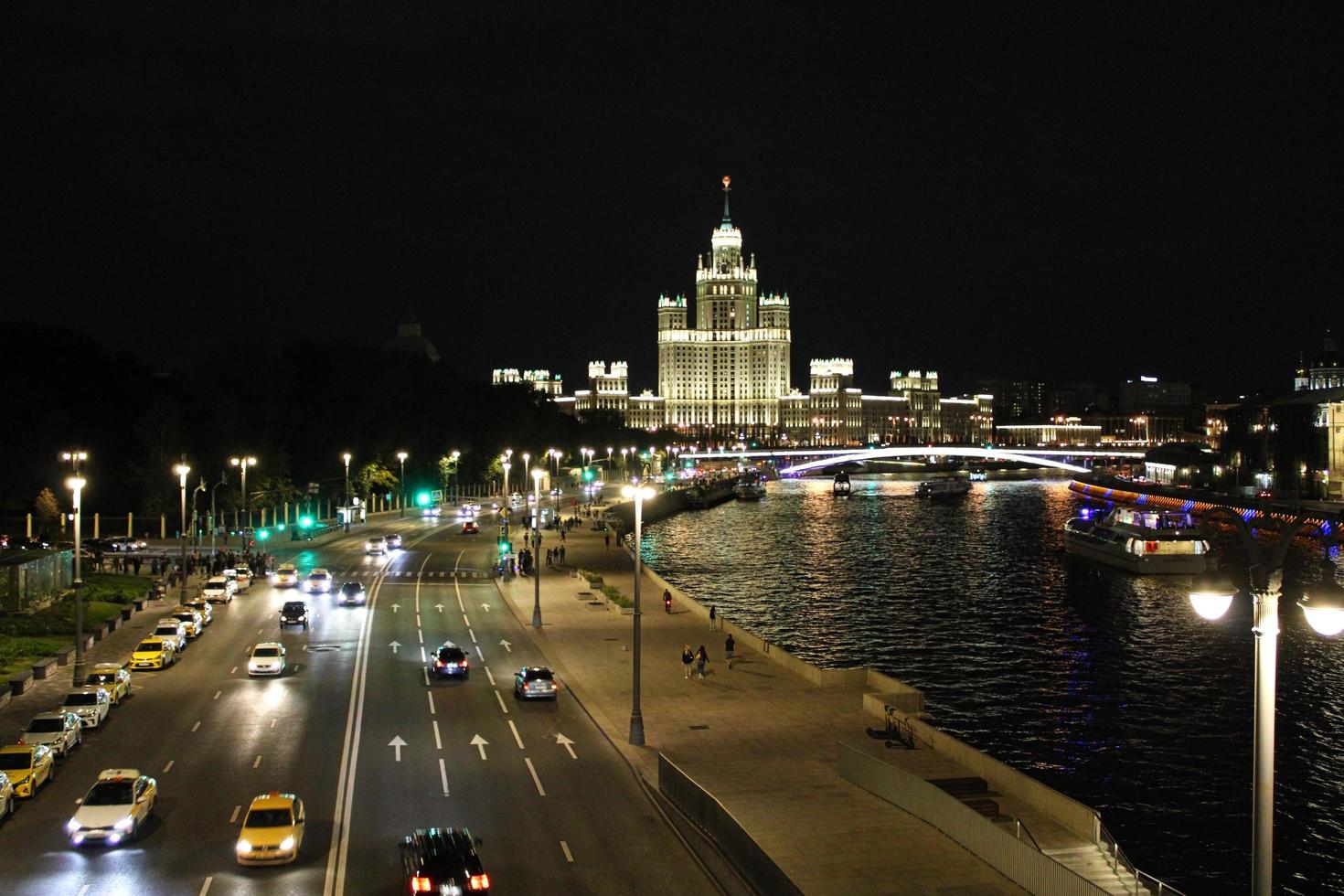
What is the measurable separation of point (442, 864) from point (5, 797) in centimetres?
892

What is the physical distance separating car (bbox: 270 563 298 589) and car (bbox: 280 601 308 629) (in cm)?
1254

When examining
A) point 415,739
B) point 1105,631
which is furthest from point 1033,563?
point 415,739

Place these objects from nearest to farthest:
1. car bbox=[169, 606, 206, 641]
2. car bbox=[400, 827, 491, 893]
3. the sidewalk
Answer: car bbox=[400, 827, 491, 893] → the sidewalk → car bbox=[169, 606, 206, 641]

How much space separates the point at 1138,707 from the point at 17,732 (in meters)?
31.3

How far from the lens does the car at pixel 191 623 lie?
131 ft

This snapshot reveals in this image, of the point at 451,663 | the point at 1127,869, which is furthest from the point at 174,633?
the point at 1127,869

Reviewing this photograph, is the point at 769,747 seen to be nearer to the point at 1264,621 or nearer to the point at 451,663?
the point at 451,663

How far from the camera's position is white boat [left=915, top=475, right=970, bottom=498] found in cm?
16238

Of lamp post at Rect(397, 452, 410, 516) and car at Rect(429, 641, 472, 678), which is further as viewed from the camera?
lamp post at Rect(397, 452, 410, 516)

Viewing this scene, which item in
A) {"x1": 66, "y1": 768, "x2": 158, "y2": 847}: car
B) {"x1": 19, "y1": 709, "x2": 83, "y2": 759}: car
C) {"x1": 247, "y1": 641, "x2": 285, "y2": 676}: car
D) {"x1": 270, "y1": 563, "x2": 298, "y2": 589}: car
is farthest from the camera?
{"x1": 270, "y1": 563, "x2": 298, "y2": 589}: car

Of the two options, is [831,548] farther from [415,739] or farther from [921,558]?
[415,739]

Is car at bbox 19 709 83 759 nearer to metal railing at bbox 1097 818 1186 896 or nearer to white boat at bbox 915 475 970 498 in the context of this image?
metal railing at bbox 1097 818 1186 896

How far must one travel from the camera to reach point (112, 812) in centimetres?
1975

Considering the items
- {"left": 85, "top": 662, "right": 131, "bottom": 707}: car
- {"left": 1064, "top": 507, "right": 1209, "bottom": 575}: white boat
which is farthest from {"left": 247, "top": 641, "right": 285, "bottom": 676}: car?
{"left": 1064, "top": 507, "right": 1209, "bottom": 575}: white boat
